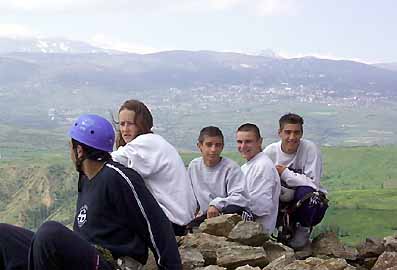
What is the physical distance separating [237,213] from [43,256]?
4183 mm

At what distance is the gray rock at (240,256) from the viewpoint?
739 centimetres

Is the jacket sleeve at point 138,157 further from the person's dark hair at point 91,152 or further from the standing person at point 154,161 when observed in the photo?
the person's dark hair at point 91,152

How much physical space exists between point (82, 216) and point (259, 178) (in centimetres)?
362

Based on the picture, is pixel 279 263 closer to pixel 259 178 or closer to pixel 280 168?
pixel 259 178

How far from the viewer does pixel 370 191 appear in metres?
62.8

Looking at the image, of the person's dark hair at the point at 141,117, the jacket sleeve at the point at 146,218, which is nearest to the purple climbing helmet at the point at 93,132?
the jacket sleeve at the point at 146,218

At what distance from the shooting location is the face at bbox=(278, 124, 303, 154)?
8633 mm

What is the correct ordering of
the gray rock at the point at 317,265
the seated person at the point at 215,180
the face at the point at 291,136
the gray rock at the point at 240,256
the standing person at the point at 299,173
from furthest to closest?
the face at the point at 291,136
the standing person at the point at 299,173
the seated person at the point at 215,180
the gray rock at the point at 240,256
the gray rock at the point at 317,265

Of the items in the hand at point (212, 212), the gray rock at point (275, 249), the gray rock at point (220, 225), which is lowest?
the gray rock at point (275, 249)

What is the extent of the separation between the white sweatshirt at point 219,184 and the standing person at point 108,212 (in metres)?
3.18

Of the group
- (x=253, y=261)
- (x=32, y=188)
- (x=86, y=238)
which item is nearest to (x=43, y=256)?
(x=86, y=238)

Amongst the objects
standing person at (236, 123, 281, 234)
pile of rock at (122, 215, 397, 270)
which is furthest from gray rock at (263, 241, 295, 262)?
standing person at (236, 123, 281, 234)

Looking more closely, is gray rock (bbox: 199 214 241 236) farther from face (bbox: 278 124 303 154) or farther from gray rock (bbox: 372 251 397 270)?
gray rock (bbox: 372 251 397 270)

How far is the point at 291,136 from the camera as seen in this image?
340 inches
